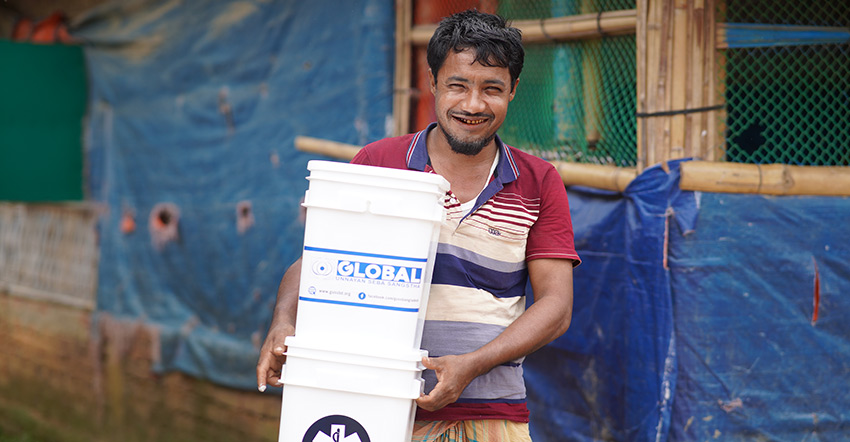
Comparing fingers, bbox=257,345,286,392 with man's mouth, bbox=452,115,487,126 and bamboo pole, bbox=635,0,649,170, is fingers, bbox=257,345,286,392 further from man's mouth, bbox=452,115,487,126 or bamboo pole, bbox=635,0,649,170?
bamboo pole, bbox=635,0,649,170

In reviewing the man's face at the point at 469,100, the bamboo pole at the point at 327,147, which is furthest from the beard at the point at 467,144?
the bamboo pole at the point at 327,147

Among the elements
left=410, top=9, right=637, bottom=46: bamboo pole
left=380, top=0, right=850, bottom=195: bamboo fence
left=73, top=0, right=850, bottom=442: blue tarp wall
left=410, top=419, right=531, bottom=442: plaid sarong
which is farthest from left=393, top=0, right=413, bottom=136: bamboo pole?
left=410, top=419, right=531, bottom=442: plaid sarong

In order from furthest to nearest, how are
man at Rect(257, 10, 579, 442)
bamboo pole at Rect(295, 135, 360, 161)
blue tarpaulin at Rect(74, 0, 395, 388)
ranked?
blue tarpaulin at Rect(74, 0, 395, 388) < bamboo pole at Rect(295, 135, 360, 161) < man at Rect(257, 10, 579, 442)

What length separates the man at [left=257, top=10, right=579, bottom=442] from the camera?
2.26 m

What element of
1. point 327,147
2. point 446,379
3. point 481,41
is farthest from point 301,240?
point 446,379

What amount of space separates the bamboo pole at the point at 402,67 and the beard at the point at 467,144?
2.07m

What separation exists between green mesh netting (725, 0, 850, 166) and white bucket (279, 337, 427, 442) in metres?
1.78

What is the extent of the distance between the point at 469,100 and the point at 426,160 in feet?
0.65

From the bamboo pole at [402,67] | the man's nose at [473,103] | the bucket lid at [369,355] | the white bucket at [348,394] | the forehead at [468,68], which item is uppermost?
the bamboo pole at [402,67]

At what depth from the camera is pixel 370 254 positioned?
208cm

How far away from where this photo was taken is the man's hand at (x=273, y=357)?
85.0 inches

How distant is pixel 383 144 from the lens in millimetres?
2410

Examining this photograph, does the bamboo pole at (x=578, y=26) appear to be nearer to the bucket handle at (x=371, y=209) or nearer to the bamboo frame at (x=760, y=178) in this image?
the bamboo frame at (x=760, y=178)

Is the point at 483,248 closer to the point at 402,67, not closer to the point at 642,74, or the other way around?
the point at 642,74
